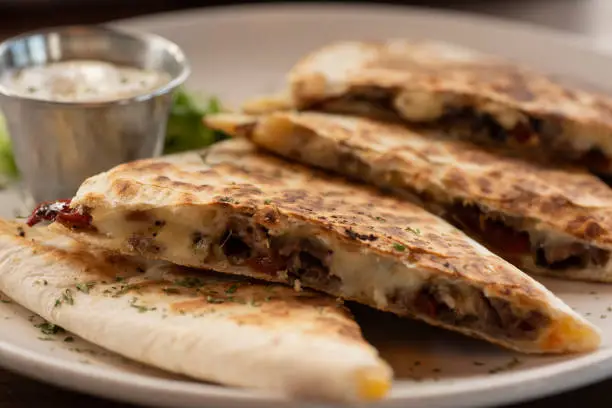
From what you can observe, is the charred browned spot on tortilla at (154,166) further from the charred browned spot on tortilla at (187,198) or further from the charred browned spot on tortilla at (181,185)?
the charred browned spot on tortilla at (187,198)

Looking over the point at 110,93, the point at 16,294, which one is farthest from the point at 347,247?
the point at 110,93

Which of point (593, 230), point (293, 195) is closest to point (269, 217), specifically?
point (293, 195)

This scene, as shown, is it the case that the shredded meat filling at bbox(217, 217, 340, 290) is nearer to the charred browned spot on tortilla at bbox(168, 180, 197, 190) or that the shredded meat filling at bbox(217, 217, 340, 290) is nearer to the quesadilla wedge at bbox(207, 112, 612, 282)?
the charred browned spot on tortilla at bbox(168, 180, 197, 190)

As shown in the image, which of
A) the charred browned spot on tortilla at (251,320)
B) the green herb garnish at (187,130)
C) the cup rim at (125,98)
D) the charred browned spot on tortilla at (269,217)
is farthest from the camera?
the green herb garnish at (187,130)

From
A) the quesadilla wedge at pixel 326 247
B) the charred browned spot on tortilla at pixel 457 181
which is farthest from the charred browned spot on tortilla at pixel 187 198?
the charred browned spot on tortilla at pixel 457 181

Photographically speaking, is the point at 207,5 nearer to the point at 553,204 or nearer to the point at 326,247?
the point at 553,204

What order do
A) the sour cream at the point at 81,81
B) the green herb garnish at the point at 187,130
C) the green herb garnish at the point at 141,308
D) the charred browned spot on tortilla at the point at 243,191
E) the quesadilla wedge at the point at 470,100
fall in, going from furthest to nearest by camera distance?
the green herb garnish at the point at 187,130 → the quesadilla wedge at the point at 470,100 → the sour cream at the point at 81,81 → the charred browned spot on tortilla at the point at 243,191 → the green herb garnish at the point at 141,308

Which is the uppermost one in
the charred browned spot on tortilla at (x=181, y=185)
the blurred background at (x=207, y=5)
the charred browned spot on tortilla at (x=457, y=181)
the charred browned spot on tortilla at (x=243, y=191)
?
the charred browned spot on tortilla at (x=457, y=181)

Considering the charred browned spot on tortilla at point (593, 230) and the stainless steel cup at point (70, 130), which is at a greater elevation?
the charred browned spot on tortilla at point (593, 230)

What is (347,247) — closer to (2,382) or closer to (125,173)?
(125,173)
